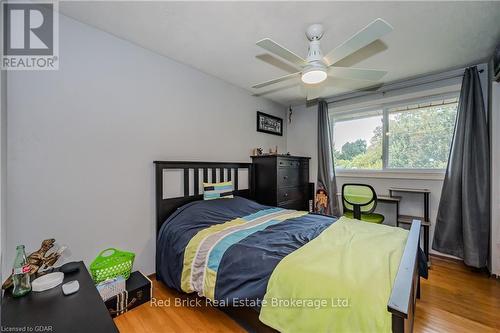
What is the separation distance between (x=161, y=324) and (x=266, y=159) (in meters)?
2.35

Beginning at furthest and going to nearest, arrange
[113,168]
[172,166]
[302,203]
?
[302,203], [172,166], [113,168]

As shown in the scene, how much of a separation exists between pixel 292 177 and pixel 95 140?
2.70 m

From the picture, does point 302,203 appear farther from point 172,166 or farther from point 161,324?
point 161,324

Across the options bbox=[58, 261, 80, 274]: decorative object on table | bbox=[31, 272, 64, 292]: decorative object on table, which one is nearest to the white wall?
bbox=[58, 261, 80, 274]: decorative object on table

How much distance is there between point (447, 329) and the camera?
1639 millimetres

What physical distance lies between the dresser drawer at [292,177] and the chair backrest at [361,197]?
2.74 feet

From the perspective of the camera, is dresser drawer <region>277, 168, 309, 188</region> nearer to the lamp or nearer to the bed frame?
the bed frame

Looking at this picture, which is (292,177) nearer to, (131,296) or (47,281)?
(131,296)

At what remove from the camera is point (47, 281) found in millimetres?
1274

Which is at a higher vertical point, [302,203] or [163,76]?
[163,76]

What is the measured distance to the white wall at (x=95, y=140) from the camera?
1638 millimetres

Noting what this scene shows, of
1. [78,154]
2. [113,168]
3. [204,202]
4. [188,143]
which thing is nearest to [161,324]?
[204,202]

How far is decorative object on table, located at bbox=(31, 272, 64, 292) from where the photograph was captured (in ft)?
4.06

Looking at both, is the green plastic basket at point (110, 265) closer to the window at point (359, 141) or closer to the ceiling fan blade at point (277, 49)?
the ceiling fan blade at point (277, 49)
